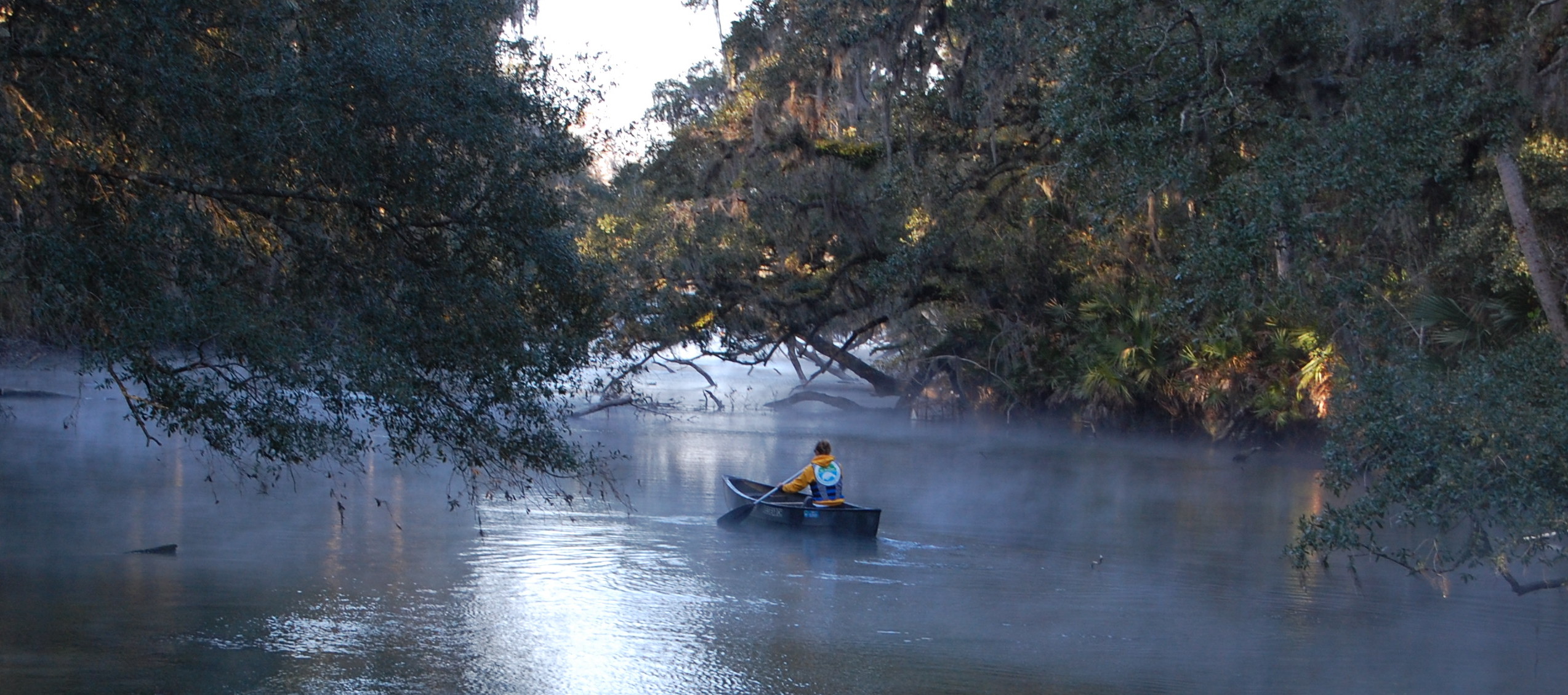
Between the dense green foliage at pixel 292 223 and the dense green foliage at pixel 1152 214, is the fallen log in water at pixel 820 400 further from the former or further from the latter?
the dense green foliage at pixel 292 223

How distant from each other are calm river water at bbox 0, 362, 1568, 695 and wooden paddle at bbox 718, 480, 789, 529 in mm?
274

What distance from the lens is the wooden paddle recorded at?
15.4 m

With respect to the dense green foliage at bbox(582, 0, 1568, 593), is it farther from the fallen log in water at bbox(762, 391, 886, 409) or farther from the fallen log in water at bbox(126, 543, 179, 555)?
the fallen log in water at bbox(126, 543, 179, 555)

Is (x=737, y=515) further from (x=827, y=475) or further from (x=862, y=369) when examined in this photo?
(x=862, y=369)

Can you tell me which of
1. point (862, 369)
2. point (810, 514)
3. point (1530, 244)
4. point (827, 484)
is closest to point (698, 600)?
point (810, 514)

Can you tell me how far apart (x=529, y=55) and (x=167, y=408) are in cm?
389

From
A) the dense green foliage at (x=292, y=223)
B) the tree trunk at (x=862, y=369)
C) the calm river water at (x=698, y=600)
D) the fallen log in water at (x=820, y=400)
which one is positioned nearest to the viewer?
the dense green foliage at (x=292, y=223)

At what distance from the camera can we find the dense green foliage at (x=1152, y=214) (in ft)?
30.2

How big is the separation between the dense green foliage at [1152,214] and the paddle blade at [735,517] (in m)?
2.70

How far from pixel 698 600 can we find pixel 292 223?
5.33m

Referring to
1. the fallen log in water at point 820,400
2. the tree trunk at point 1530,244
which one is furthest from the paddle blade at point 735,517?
the fallen log in water at point 820,400

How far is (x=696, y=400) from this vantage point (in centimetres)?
3744

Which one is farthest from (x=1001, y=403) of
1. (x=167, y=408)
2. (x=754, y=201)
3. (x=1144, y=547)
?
(x=167, y=408)

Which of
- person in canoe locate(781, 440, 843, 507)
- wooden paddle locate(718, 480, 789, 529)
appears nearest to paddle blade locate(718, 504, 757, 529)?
wooden paddle locate(718, 480, 789, 529)
